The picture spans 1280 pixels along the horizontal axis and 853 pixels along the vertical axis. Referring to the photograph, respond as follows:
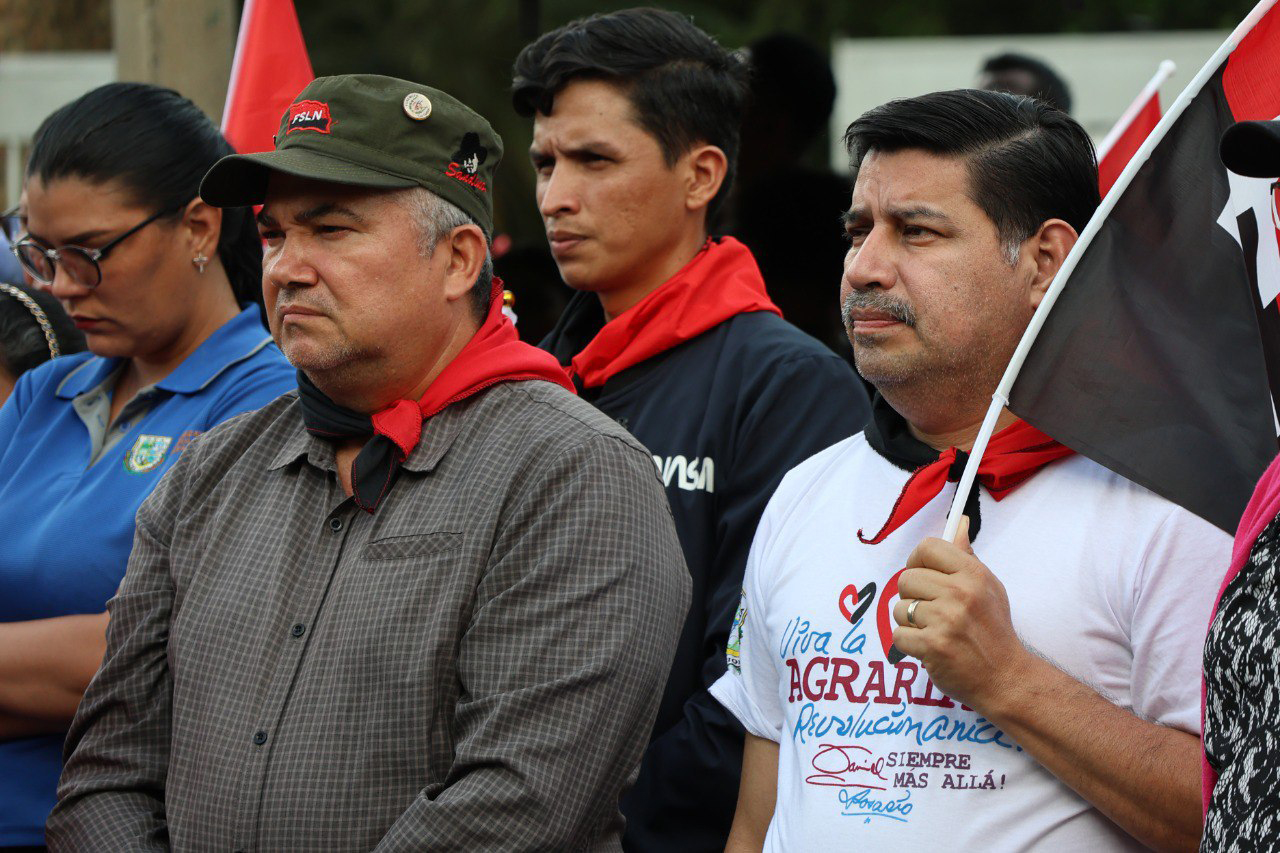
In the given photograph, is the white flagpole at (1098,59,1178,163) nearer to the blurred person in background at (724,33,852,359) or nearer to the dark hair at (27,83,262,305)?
the blurred person in background at (724,33,852,359)

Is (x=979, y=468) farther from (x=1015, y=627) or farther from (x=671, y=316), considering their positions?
(x=671, y=316)

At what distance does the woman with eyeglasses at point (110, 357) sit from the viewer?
350 cm

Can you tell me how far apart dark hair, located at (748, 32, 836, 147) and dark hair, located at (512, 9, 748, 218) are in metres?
1.86

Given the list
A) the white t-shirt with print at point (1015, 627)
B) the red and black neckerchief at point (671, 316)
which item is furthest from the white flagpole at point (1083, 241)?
the red and black neckerchief at point (671, 316)

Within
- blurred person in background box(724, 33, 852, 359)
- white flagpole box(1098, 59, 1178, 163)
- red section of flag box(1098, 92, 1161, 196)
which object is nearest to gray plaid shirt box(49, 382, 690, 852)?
red section of flag box(1098, 92, 1161, 196)

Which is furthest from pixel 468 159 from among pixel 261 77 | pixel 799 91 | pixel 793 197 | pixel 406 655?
pixel 799 91

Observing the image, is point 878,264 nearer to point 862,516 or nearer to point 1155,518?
point 862,516

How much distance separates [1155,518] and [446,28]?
13.8m

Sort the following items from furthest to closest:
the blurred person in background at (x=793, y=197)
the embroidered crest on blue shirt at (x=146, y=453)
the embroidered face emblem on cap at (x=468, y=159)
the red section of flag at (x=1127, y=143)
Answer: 1. the blurred person in background at (x=793, y=197)
2. the red section of flag at (x=1127, y=143)
3. the embroidered crest on blue shirt at (x=146, y=453)
4. the embroidered face emblem on cap at (x=468, y=159)

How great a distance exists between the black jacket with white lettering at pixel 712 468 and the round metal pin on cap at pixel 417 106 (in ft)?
2.99

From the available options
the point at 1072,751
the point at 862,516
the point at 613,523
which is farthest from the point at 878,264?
the point at 1072,751

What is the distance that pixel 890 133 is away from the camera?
2.89 metres

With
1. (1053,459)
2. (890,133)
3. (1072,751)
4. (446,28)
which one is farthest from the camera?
(446,28)
